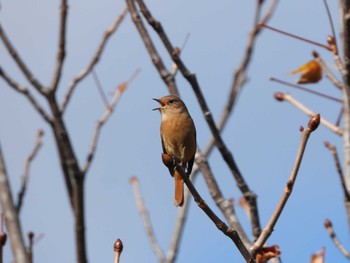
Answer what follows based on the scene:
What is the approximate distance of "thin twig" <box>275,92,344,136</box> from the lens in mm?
3803

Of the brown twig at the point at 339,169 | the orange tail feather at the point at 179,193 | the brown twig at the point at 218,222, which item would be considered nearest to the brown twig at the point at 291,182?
the brown twig at the point at 218,222

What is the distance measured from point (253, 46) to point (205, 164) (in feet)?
6.56

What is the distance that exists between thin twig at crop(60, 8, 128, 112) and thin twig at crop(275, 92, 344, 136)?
1133 millimetres

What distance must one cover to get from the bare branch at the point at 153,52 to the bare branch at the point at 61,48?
1.91 ft

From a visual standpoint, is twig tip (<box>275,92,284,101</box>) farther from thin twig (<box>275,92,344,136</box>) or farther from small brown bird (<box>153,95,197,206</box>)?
small brown bird (<box>153,95,197,206</box>)

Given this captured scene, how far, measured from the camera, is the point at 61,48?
3703mm

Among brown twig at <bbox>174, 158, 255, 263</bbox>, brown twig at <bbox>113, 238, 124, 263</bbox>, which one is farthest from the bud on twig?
brown twig at <bbox>174, 158, 255, 263</bbox>

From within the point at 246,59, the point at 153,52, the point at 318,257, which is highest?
the point at 246,59

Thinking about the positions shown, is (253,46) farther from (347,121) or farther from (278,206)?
(278,206)

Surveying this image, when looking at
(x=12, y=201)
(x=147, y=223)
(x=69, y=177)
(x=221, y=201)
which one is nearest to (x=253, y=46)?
(x=147, y=223)

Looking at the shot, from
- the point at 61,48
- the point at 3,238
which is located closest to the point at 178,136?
the point at 61,48

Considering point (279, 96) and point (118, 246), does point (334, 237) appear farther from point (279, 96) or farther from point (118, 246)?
point (118, 246)

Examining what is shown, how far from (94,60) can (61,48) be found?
0.52 m

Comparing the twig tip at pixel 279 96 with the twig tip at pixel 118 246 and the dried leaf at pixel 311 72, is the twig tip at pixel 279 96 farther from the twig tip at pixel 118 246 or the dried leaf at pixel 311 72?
the twig tip at pixel 118 246
